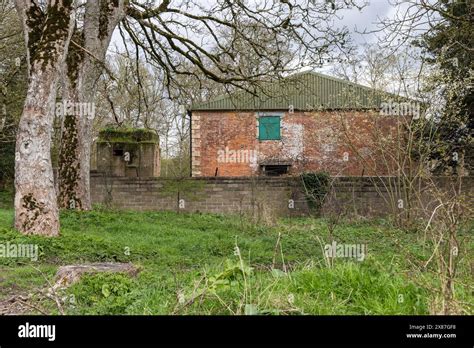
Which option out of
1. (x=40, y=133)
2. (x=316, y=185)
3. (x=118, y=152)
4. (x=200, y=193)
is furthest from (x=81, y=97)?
(x=316, y=185)

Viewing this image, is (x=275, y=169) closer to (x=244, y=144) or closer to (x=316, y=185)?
(x=244, y=144)

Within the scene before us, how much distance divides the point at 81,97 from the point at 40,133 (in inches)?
178

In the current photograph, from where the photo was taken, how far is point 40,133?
11.1 metres

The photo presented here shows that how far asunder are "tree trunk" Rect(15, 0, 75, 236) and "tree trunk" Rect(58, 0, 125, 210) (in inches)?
143

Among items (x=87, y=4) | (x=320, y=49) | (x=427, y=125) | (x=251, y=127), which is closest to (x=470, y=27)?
(x=320, y=49)

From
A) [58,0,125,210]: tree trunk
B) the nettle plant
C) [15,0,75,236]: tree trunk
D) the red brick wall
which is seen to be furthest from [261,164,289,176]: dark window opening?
[15,0,75,236]: tree trunk

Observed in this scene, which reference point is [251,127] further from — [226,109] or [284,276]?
[284,276]

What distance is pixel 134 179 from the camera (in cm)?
Result: 2233

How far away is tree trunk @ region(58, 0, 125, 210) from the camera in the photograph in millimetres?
15250

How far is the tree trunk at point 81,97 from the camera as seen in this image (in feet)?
50.0

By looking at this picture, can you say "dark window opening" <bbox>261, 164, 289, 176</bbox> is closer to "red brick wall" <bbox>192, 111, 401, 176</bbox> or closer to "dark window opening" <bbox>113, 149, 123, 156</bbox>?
"red brick wall" <bbox>192, 111, 401, 176</bbox>

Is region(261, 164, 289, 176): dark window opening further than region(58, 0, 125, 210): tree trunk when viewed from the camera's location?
Yes

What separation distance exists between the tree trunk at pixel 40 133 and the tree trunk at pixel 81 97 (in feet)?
11.9

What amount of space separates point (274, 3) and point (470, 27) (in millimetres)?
6795
